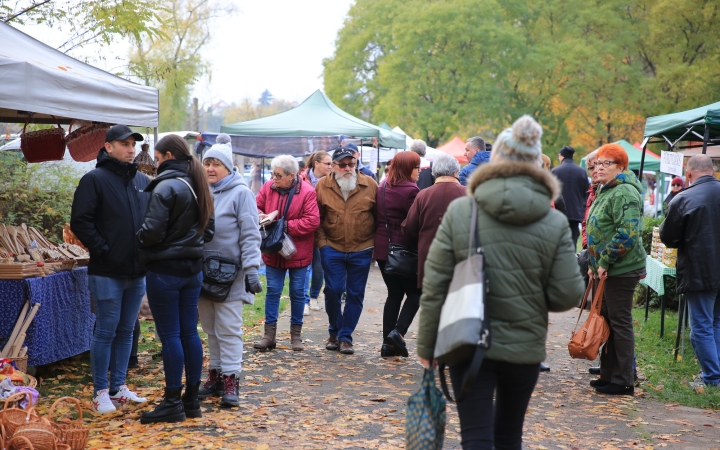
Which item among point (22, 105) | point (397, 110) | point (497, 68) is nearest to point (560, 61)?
point (497, 68)

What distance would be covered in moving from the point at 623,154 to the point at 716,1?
26.0m

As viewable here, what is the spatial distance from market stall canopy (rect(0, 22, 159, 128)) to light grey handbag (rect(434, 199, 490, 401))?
375cm

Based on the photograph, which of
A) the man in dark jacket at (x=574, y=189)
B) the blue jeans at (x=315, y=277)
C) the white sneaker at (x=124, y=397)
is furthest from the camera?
the man in dark jacket at (x=574, y=189)

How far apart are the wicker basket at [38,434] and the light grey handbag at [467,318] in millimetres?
2412

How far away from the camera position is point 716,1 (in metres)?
28.6

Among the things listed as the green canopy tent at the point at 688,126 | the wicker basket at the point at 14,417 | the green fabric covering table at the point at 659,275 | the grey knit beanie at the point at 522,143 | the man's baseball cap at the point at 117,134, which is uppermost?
the green canopy tent at the point at 688,126

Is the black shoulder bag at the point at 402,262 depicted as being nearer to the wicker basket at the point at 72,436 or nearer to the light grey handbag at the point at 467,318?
the wicker basket at the point at 72,436

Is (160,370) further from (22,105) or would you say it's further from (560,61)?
(560,61)

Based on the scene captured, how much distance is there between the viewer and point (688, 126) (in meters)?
9.03

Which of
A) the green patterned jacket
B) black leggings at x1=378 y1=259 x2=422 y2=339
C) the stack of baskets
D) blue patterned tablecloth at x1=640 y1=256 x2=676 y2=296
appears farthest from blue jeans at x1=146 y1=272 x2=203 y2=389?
blue patterned tablecloth at x1=640 y1=256 x2=676 y2=296

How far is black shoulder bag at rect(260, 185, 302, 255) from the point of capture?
752 centimetres

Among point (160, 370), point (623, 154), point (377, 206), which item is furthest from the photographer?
point (377, 206)

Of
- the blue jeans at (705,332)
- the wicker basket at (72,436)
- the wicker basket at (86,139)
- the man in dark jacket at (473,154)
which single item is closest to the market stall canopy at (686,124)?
the blue jeans at (705,332)

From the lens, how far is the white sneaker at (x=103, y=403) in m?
5.56
